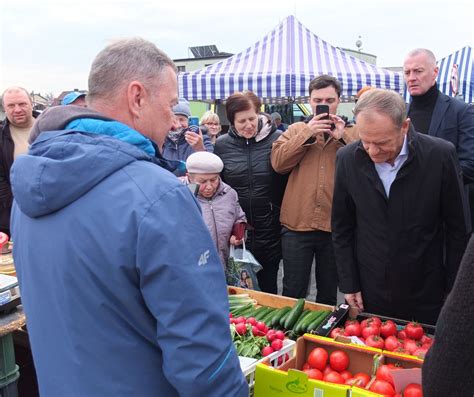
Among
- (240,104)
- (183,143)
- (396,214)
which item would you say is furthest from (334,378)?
(183,143)

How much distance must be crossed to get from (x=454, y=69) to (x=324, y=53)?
3.89m

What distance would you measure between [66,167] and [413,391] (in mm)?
1505

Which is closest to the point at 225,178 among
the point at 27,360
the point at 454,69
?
the point at 27,360

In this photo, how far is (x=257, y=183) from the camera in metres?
3.76

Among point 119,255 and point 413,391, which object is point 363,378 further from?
point 119,255

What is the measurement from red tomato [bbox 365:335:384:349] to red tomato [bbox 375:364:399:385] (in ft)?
0.80

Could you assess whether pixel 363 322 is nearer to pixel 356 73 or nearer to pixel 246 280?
pixel 246 280

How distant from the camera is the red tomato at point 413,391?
5.97ft

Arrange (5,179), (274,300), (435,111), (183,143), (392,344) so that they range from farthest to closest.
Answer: (5,179) → (183,143) → (435,111) → (274,300) → (392,344)

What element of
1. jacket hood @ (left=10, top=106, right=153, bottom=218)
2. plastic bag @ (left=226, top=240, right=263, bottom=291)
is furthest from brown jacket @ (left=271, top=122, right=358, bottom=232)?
jacket hood @ (left=10, top=106, right=153, bottom=218)

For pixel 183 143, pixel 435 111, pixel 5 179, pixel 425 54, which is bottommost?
pixel 5 179

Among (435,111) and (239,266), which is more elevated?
(435,111)

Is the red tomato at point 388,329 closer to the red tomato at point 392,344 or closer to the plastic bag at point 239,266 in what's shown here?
the red tomato at point 392,344

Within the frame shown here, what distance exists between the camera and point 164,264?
1140 millimetres
